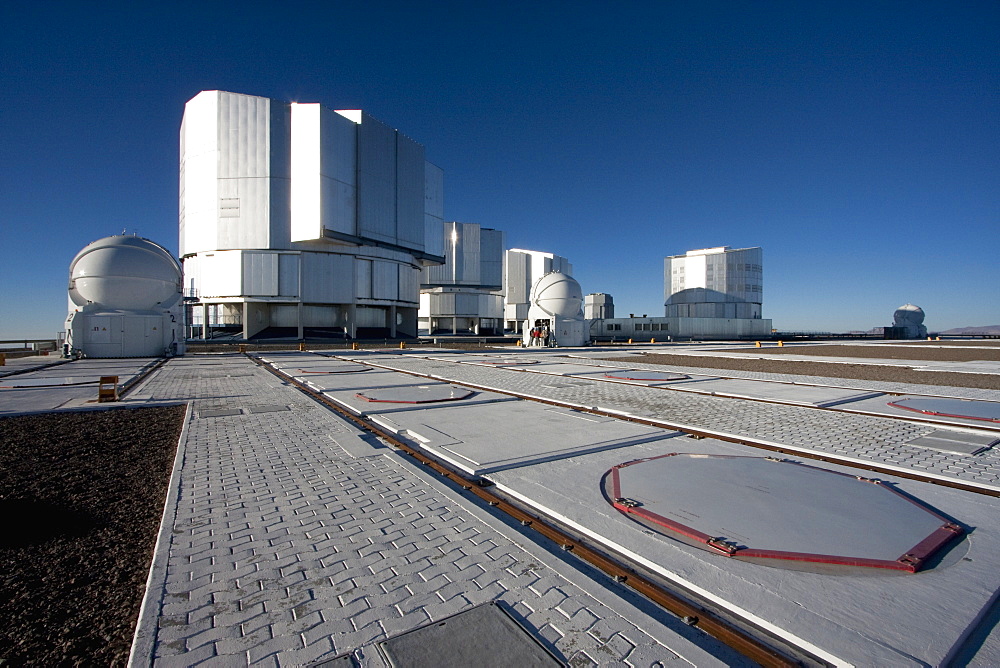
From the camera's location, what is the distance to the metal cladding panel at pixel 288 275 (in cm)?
4344

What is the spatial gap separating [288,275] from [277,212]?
5.79 meters

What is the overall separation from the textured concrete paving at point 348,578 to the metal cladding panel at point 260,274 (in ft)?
140

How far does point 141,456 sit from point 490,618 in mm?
5366

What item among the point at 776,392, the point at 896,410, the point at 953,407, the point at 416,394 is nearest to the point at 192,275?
the point at 416,394

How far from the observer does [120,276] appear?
23.9m

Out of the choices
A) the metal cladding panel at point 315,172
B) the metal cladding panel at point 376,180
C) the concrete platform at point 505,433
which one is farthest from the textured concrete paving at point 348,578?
the metal cladding panel at point 376,180

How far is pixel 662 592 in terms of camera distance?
2494mm

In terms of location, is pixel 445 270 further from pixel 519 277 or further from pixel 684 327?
pixel 684 327

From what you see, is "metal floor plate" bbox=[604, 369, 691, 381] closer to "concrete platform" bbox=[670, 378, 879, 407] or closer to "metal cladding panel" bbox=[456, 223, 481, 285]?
"concrete platform" bbox=[670, 378, 879, 407]

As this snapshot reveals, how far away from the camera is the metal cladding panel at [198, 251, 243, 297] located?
42.7 m

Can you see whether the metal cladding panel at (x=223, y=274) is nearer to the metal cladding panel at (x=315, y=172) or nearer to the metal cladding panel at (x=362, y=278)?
the metal cladding panel at (x=315, y=172)

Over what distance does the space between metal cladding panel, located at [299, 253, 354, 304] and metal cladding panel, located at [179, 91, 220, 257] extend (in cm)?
857

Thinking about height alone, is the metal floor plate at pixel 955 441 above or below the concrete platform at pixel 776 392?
above

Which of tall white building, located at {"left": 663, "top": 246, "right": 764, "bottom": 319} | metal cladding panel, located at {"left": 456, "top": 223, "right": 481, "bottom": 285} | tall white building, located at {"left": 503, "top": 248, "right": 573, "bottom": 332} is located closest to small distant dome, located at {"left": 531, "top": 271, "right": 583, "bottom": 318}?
metal cladding panel, located at {"left": 456, "top": 223, "right": 481, "bottom": 285}
